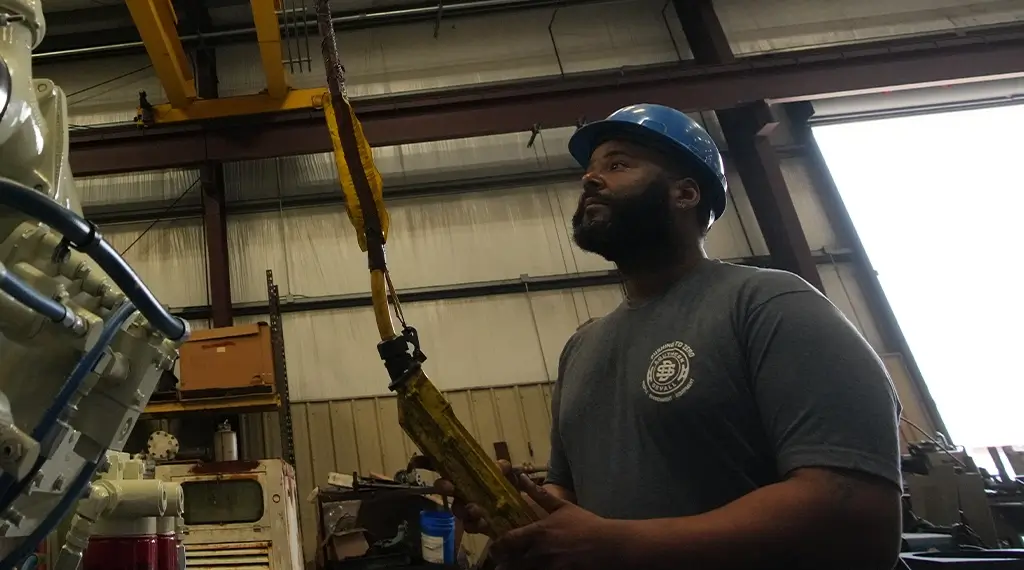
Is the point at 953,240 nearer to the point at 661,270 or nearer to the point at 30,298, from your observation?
the point at 661,270

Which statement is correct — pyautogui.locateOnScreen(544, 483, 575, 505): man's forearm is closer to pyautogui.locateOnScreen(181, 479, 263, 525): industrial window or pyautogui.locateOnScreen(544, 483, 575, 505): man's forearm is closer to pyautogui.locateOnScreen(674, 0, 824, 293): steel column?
pyautogui.locateOnScreen(181, 479, 263, 525): industrial window

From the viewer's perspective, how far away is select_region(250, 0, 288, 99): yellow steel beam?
12.5ft

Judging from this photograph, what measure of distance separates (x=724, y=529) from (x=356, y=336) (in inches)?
153

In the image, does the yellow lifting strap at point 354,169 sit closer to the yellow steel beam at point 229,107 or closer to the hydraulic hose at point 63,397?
the hydraulic hose at point 63,397

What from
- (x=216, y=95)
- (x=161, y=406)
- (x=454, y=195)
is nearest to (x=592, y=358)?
(x=161, y=406)

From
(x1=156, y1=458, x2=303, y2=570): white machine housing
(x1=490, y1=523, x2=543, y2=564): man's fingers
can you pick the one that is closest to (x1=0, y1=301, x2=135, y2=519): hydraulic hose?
(x1=490, y1=523, x2=543, y2=564): man's fingers

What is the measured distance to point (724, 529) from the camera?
2.59 ft

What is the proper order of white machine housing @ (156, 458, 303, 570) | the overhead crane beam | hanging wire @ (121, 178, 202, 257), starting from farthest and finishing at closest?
hanging wire @ (121, 178, 202, 257) < the overhead crane beam < white machine housing @ (156, 458, 303, 570)

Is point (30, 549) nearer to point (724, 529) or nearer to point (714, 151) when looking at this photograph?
point (724, 529)

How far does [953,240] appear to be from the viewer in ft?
15.4

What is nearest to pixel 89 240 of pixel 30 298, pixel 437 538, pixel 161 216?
pixel 30 298

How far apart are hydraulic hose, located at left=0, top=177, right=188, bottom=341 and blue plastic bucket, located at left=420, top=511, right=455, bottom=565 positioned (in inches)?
86.6

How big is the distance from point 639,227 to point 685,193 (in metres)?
0.14

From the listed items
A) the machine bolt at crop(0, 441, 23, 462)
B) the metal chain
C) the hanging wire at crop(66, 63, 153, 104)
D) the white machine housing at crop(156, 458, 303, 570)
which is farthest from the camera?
the hanging wire at crop(66, 63, 153, 104)
